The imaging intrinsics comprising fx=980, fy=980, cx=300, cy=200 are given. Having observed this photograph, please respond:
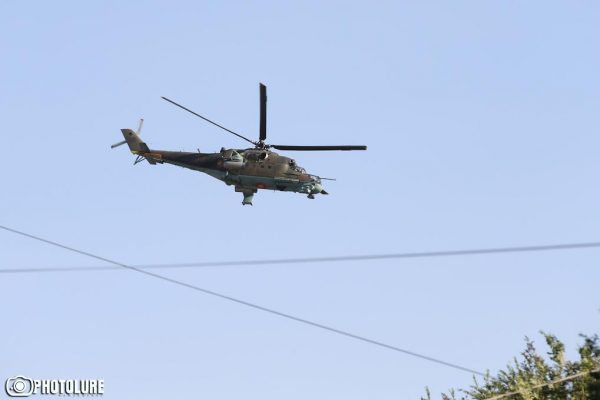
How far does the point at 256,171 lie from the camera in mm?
55125

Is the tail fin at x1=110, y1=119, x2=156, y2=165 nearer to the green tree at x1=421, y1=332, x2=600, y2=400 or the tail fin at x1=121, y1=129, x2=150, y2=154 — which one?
the tail fin at x1=121, y1=129, x2=150, y2=154

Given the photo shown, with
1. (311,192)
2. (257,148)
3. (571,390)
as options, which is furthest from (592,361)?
(257,148)

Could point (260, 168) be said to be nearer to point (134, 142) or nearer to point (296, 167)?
point (296, 167)

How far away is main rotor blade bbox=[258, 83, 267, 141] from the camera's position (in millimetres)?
55116

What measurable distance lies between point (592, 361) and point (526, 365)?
5.07m

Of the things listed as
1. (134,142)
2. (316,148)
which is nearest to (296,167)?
(316,148)

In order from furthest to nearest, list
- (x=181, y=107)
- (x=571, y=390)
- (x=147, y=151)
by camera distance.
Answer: (x=147, y=151)
(x=181, y=107)
(x=571, y=390)

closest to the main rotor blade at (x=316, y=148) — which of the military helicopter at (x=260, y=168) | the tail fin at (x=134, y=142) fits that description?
the military helicopter at (x=260, y=168)

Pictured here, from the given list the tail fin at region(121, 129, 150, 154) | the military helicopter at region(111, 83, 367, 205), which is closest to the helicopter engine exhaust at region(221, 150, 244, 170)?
the military helicopter at region(111, 83, 367, 205)

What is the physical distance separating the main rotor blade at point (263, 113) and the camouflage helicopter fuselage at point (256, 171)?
1157 mm

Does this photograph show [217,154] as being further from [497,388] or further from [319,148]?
[497,388]

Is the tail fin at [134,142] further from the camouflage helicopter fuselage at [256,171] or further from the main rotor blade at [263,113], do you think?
the main rotor blade at [263,113]

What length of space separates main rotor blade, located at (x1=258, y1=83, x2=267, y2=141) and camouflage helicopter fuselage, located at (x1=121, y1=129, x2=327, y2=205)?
1157 millimetres

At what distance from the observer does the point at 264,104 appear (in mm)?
→ 55594
